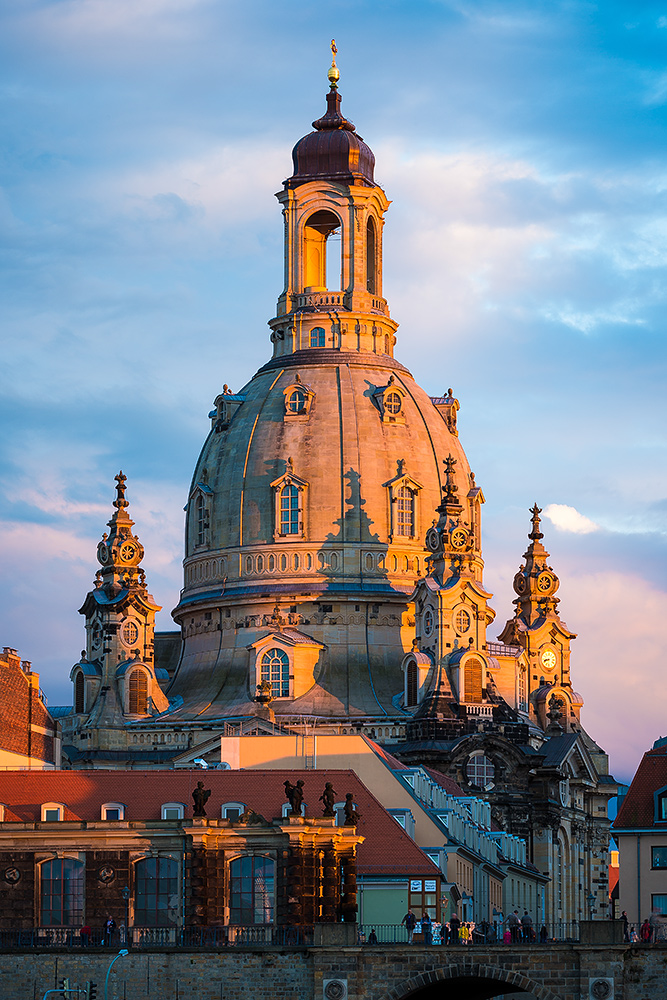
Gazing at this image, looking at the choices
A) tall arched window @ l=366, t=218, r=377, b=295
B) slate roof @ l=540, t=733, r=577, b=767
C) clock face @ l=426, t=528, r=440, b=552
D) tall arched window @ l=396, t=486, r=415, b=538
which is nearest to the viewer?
slate roof @ l=540, t=733, r=577, b=767

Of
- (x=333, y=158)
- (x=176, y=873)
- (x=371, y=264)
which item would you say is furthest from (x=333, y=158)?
(x=176, y=873)

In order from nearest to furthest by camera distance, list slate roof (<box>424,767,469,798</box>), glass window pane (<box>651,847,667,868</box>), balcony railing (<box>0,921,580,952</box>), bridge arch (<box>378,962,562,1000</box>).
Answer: bridge arch (<box>378,962,562,1000</box>) < balcony railing (<box>0,921,580,952</box>) < glass window pane (<box>651,847,667,868</box>) < slate roof (<box>424,767,469,798</box>)

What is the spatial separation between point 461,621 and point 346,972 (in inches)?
2427

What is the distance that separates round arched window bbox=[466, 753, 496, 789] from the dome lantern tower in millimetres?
31385

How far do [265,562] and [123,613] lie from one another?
9.59 m

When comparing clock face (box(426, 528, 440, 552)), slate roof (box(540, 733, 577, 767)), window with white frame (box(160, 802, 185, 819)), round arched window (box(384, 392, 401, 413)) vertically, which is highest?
round arched window (box(384, 392, 401, 413))

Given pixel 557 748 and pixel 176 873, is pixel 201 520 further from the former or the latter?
pixel 176 873

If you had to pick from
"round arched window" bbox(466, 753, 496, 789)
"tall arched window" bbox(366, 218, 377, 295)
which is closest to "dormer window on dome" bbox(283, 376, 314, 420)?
"tall arched window" bbox(366, 218, 377, 295)

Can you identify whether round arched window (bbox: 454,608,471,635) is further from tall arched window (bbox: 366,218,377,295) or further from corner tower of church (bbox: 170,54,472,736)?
tall arched window (bbox: 366,218,377,295)

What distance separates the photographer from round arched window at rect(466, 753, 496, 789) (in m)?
160

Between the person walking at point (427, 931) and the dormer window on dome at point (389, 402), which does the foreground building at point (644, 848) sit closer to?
the person walking at point (427, 931)

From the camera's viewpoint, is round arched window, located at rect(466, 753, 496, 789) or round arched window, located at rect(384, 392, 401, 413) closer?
round arched window, located at rect(466, 753, 496, 789)

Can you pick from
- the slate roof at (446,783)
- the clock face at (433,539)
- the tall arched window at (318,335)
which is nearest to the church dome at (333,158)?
the tall arched window at (318,335)

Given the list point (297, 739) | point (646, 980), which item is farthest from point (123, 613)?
point (646, 980)
